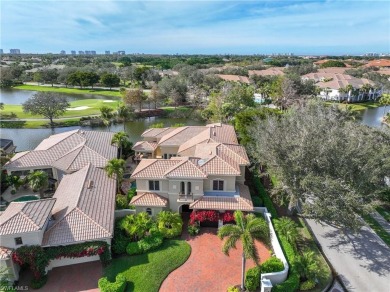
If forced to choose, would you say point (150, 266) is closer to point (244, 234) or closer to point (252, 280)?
point (252, 280)

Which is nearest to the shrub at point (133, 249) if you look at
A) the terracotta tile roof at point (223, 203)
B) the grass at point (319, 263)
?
the terracotta tile roof at point (223, 203)

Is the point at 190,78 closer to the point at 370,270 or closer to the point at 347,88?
the point at 347,88

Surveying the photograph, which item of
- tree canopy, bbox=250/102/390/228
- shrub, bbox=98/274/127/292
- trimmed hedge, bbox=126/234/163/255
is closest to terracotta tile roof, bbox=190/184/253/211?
tree canopy, bbox=250/102/390/228

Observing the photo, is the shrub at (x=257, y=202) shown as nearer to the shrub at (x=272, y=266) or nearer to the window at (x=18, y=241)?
the shrub at (x=272, y=266)

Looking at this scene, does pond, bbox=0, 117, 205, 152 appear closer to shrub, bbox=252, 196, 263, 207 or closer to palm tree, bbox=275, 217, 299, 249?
shrub, bbox=252, 196, 263, 207

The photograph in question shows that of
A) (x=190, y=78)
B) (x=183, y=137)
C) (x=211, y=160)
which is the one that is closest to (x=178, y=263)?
(x=211, y=160)

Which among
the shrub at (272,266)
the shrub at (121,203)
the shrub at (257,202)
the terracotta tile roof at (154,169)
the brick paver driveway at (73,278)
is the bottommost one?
the brick paver driveway at (73,278)
